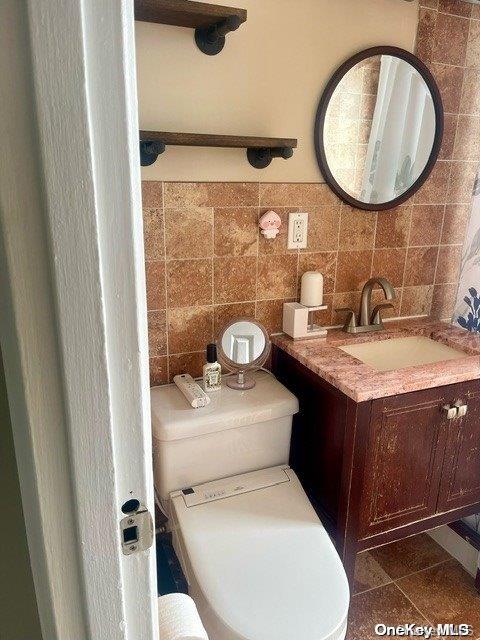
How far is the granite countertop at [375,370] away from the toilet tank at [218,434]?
16 centimetres

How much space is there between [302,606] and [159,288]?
99 cm

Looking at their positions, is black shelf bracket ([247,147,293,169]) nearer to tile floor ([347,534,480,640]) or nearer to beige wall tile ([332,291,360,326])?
beige wall tile ([332,291,360,326])

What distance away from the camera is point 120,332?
1.55ft

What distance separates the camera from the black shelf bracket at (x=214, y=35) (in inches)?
50.1

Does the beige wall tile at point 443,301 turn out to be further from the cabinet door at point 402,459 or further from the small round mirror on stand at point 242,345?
the small round mirror on stand at point 242,345

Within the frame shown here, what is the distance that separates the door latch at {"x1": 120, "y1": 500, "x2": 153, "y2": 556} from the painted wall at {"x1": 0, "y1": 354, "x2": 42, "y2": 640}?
156 millimetres

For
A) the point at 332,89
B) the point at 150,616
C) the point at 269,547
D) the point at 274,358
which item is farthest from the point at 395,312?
the point at 150,616

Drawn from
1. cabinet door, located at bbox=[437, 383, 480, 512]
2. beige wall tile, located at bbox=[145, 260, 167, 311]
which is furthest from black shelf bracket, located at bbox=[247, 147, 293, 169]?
cabinet door, located at bbox=[437, 383, 480, 512]

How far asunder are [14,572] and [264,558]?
2.55 ft

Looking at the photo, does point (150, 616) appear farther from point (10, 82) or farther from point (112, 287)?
point (10, 82)

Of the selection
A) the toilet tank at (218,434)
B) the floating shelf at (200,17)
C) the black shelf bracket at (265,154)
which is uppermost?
the floating shelf at (200,17)

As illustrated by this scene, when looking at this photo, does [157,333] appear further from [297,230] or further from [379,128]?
[379,128]

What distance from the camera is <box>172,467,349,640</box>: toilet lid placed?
109 cm

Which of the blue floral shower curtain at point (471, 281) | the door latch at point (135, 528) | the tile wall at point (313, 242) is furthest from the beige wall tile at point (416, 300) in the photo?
the door latch at point (135, 528)
